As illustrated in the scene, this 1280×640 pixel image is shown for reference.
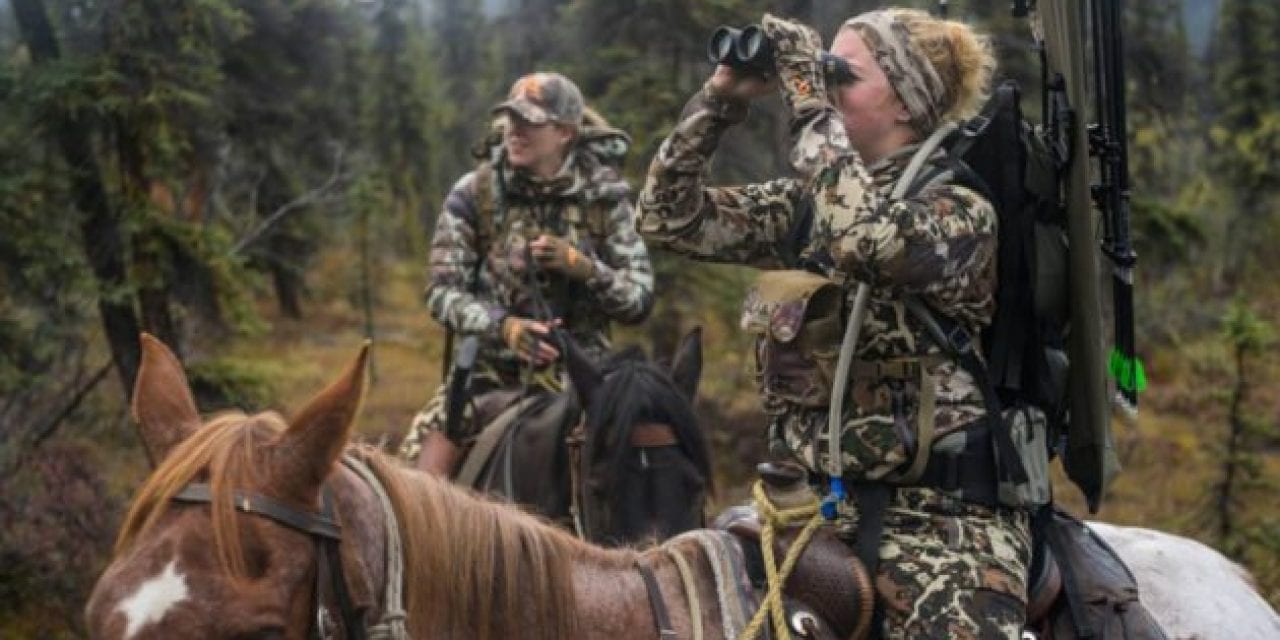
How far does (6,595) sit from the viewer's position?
8969mm

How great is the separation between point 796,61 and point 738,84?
8.2 inches

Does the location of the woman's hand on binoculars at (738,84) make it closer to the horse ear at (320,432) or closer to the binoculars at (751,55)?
the binoculars at (751,55)

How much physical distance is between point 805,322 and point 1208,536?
9122 mm

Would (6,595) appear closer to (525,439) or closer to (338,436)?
(525,439)

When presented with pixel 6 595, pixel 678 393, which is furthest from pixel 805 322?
pixel 6 595

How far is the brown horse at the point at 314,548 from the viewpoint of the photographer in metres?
2.51

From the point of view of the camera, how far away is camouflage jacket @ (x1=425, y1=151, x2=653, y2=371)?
7.35 meters

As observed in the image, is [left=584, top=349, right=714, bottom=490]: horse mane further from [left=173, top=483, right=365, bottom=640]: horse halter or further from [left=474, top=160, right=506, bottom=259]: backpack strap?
[left=173, top=483, right=365, bottom=640]: horse halter

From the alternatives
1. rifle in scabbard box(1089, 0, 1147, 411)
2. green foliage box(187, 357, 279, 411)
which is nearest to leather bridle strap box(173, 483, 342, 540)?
rifle in scabbard box(1089, 0, 1147, 411)

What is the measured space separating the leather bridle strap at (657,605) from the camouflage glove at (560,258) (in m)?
3.93

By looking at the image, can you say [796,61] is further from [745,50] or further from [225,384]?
[225,384]

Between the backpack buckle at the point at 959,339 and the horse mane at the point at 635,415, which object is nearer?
the backpack buckle at the point at 959,339

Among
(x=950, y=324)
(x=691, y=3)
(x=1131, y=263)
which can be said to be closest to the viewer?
(x=950, y=324)

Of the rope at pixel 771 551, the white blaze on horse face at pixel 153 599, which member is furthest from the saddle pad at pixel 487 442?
the white blaze on horse face at pixel 153 599
